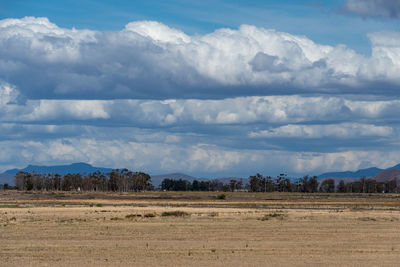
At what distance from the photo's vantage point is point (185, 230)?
47.3m

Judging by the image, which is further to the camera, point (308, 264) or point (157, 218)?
point (157, 218)

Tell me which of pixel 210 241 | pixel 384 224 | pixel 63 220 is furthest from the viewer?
pixel 63 220

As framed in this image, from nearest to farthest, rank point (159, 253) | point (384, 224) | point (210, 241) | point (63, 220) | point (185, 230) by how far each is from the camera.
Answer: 1. point (159, 253)
2. point (210, 241)
3. point (185, 230)
4. point (384, 224)
5. point (63, 220)

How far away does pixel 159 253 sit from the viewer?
108 feet

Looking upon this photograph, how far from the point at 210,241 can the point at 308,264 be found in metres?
11.5

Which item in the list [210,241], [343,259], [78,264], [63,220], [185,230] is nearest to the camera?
[78,264]

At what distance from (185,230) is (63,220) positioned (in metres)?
16.3

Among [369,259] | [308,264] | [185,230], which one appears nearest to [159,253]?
[308,264]

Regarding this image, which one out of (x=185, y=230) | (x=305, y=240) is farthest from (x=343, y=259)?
(x=185, y=230)

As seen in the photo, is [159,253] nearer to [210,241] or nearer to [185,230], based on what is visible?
[210,241]

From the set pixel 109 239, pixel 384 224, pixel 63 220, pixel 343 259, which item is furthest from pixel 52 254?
pixel 384 224

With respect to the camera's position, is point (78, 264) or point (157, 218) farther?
point (157, 218)

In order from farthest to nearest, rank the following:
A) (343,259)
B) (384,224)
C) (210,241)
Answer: (384,224) < (210,241) < (343,259)

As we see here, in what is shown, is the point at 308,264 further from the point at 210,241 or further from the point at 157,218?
the point at 157,218
